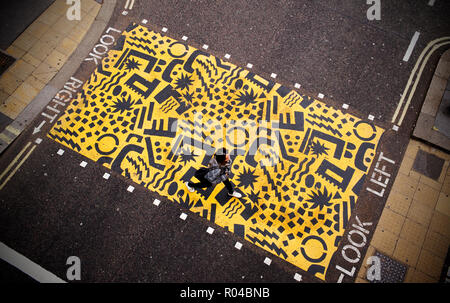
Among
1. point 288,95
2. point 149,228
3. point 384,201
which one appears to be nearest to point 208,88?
point 288,95

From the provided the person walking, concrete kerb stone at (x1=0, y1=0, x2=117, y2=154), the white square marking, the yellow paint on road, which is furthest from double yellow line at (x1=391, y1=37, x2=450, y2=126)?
concrete kerb stone at (x1=0, y1=0, x2=117, y2=154)

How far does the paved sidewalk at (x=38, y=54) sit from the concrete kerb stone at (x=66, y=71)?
0.29 feet

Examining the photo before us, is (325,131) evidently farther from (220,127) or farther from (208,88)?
(208,88)

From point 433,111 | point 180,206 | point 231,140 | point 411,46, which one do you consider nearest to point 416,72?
point 411,46

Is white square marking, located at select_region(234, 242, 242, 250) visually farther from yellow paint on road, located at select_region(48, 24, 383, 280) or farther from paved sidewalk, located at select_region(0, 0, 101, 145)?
paved sidewalk, located at select_region(0, 0, 101, 145)

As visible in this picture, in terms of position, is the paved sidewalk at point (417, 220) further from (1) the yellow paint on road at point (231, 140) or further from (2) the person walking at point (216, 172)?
(2) the person walking at point (216, 172)

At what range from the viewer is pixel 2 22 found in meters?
7.90

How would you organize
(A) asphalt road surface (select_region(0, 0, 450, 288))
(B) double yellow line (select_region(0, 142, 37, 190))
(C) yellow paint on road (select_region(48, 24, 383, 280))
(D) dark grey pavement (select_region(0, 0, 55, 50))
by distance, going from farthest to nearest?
1. (D) dark grey pavement (select_region(0, 0, 55, 50))
2. (B) double yellow line (select_region(0, 142, 37, 190))
3. (C) yellow paint on road (select_region(48, 24, 383, 280))
4. (A) asphalt road surface (select_region(0, 0, 450, 288))

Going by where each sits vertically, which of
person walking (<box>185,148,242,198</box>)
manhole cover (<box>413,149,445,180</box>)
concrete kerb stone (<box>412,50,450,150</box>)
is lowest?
person walking (<box>185,148,242,198</box>)

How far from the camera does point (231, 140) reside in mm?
6816

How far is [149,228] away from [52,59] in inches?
204

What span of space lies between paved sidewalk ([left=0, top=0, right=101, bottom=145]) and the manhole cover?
29.2 feet

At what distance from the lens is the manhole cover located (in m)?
6.43
